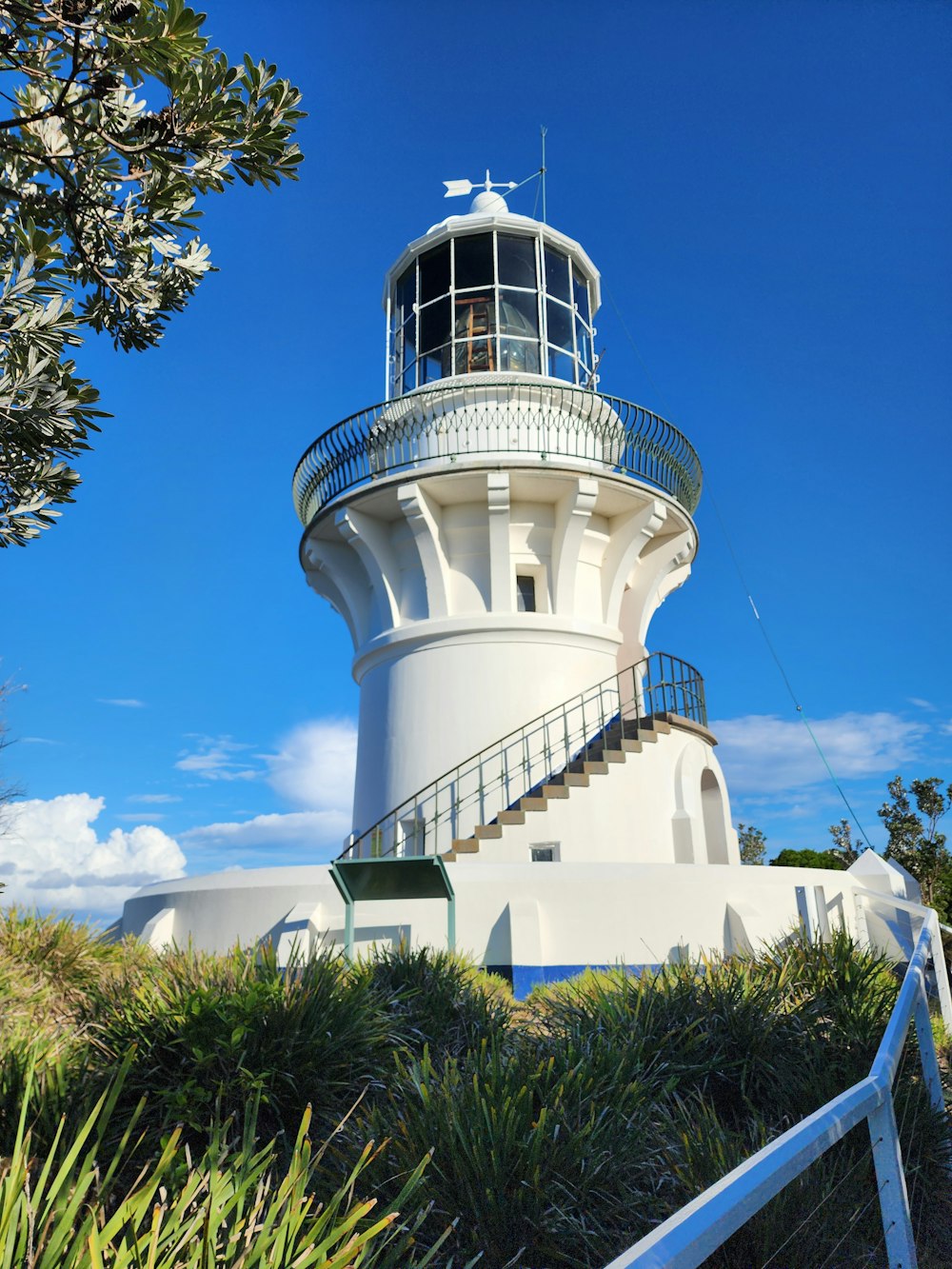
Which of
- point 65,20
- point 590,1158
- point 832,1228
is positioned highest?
point 65,20

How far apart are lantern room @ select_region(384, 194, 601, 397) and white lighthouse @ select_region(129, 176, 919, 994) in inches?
1.9

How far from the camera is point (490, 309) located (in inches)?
709

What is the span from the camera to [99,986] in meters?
6.47

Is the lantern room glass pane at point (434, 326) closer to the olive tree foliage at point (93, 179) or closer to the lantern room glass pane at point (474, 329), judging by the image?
the lantern room glass pane at point (474, 329)

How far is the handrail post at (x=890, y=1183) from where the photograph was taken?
10.0 feet

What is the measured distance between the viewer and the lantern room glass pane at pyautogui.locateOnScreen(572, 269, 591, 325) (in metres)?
19.6

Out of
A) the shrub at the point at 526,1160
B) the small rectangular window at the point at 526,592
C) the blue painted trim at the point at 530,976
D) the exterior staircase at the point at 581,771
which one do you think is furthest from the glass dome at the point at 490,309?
the shrub at the point at 526,1160

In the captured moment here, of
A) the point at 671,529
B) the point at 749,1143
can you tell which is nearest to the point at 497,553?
the point at 671,529

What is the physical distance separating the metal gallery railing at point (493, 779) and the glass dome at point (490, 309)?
676cm

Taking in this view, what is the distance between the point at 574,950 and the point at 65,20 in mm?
10142

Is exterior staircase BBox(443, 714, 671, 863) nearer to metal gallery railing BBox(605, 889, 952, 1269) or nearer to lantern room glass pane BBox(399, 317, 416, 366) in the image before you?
metal gallery railing BBox(605, 889, 952, 1269)

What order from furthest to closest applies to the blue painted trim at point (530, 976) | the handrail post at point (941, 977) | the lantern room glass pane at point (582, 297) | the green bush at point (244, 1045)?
the lantern room glass pane at point (582, 297) < the blue painted trim at point (530, 976) < the handrail post at point (941, 977) < the green bush at point (244, 1045)

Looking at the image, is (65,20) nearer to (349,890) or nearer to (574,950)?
(349,890)

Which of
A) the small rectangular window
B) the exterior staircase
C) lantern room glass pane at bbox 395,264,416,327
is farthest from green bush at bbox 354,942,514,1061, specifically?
lantern room glass pane at bbox 395,264,416,327
